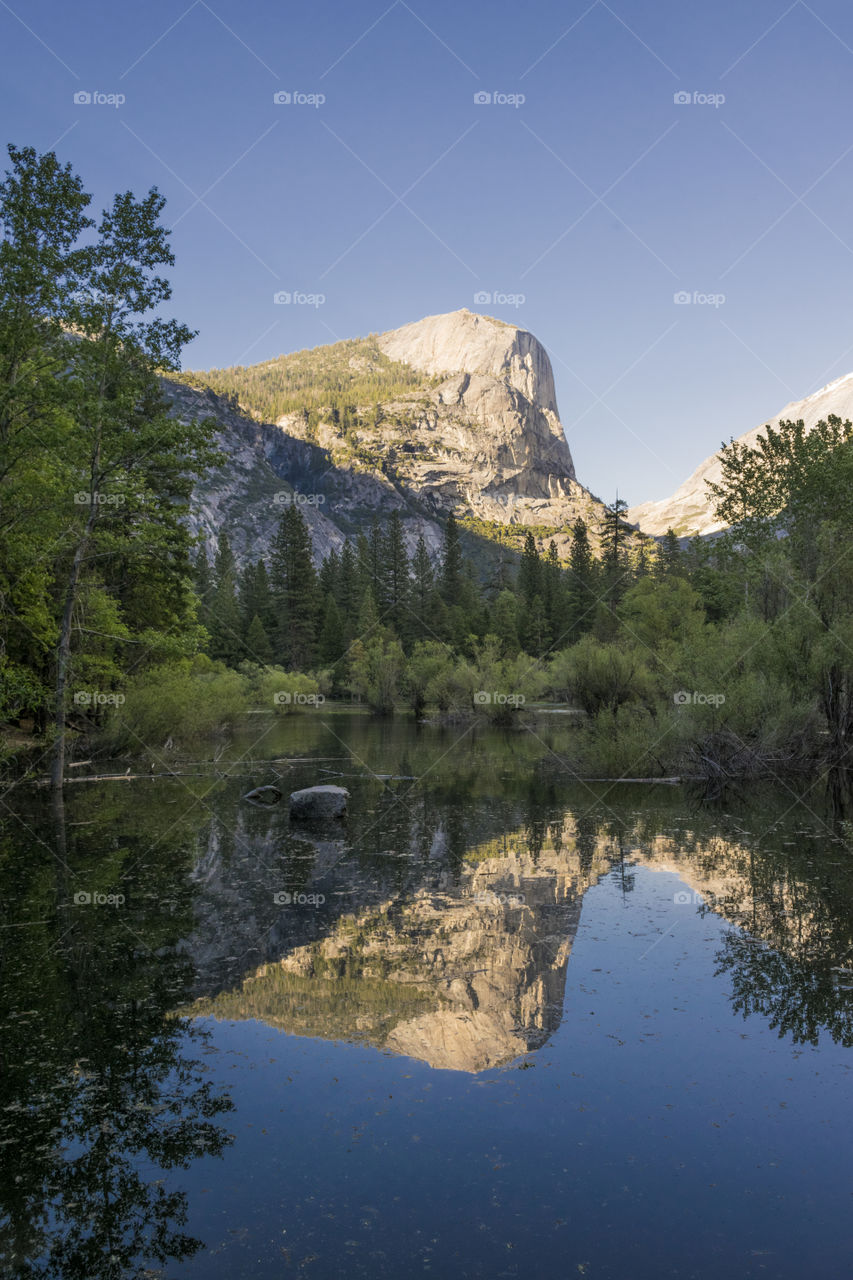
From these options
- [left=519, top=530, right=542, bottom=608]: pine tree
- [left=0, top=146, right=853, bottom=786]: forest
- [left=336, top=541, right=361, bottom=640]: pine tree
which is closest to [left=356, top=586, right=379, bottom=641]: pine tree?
[left=336, top=541, right=361, bottom=640]: pine tree

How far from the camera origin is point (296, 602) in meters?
92.9

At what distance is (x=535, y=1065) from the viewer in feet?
21.1

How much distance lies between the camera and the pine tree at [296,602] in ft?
302

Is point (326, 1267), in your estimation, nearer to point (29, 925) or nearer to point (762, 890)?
point (29, 925)

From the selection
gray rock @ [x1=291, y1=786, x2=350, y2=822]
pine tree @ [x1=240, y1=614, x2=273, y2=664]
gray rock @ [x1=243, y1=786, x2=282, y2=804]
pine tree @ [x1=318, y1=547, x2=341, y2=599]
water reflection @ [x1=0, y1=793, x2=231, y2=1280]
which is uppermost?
pine tree @ [x1=318, y1=547, x2=341, y2=599]

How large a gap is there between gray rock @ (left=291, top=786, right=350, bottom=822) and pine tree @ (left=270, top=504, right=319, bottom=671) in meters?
72.9

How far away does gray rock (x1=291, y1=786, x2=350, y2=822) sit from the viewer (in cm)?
1738

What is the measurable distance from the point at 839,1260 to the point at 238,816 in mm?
15407

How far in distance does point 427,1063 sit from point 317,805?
1123 cm

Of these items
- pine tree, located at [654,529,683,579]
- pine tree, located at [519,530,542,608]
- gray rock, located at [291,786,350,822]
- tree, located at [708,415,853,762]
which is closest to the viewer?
gray rock, located at [291,786,350,822]

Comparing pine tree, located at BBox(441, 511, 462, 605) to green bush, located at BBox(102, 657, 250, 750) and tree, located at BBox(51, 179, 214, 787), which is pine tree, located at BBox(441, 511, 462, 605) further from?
tree, located at BBox(51, 179, 214, 787)

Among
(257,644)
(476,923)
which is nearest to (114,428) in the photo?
(476,923)

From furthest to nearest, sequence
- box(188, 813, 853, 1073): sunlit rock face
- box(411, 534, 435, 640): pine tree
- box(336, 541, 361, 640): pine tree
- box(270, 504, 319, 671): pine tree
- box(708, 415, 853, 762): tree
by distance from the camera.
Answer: box(336, 541, 361, 640): pine tree → box(270, 504, 319, 671): pine tree → box(411, 534, 435, 640): pine tree → box(708, 415, 853, 762): tree → box(188, 813, 853, 1073): sunlit rock face

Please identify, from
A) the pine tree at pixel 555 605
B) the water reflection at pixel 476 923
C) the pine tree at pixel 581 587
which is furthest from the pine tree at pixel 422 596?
the water reflection at pixel 476 923
